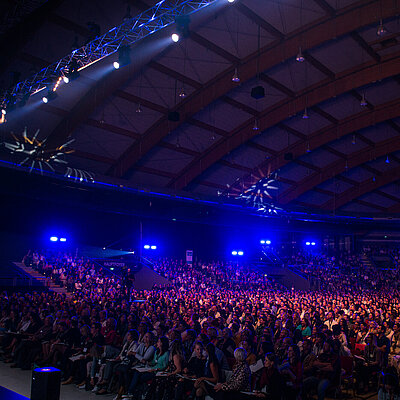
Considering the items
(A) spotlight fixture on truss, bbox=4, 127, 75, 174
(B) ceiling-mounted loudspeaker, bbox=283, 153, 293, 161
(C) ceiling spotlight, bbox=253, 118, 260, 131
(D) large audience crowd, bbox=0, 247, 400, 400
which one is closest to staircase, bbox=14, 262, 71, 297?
(A) spotlight fixture on truss, bbox=4, 127, 75, 174

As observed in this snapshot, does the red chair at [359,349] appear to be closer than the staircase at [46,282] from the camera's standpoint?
Yes

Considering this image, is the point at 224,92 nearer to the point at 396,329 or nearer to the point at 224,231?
the point at 396,329

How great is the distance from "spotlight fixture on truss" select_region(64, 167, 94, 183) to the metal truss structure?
696 cm

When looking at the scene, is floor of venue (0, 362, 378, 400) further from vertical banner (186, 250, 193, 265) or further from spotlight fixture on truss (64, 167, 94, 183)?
vertical banner (186, 250, 193, 265)

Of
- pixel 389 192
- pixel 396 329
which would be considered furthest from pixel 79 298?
pixel 389 192

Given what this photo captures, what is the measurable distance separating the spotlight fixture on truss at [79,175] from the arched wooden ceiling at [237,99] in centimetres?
57

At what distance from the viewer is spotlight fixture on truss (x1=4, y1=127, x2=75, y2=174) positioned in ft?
60.8

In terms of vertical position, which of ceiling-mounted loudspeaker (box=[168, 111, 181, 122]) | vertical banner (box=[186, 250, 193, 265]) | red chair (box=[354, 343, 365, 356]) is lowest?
red chair (box=[354, 343, 365, 356])

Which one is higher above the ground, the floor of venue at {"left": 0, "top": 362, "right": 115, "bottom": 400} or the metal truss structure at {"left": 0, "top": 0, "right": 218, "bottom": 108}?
the metal truss structure at {"left": 0, "top": 0, "right": 218, "bottom": 108}

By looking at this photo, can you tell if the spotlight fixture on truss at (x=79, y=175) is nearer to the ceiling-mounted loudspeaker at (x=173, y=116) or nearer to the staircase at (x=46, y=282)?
the staircase at (x=46, y=282)

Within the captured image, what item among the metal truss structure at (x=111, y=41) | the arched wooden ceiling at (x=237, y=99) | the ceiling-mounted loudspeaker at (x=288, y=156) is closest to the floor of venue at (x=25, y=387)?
the metal truss structure at (x=111, y=41)

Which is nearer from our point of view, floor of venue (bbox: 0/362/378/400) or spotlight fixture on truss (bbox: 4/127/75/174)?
floor of venue (bbox: 0/362/378/400)

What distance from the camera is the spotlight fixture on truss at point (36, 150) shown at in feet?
60.8

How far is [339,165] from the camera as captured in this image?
27.2 metres
